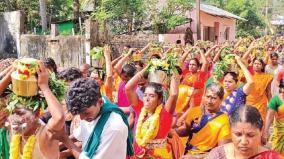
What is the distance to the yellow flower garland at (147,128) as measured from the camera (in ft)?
16.1

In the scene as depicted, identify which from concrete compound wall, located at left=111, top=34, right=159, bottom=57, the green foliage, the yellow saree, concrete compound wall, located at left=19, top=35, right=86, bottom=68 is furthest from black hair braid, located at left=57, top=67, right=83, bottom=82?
the green foliage

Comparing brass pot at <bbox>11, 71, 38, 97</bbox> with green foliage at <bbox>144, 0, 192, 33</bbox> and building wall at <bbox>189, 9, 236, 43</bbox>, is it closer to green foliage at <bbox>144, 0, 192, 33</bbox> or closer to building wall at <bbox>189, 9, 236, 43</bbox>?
green foliage at <bbox>144, 0, 192, 33</bbox>

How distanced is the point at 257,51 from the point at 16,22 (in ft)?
33.8

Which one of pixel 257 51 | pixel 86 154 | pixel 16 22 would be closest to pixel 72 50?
pixel 16 22

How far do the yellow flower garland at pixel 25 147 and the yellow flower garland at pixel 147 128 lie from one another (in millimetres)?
1664

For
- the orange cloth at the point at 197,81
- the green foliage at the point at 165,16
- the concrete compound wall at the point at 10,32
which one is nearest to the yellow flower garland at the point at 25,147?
the orange cloth at the point at 197,81

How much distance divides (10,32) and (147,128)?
14496 millimetres

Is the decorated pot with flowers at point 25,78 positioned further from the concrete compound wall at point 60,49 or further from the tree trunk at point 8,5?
the tree trunk at point 8,5

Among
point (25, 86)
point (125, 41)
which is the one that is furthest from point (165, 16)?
point (25, 86)

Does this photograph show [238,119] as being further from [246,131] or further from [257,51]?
[257,51]

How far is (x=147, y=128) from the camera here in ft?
16.2

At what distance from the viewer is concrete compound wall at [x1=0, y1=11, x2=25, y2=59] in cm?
1791

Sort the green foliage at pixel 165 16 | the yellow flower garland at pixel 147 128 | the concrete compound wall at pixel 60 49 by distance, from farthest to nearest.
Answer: the green foliage at pixel 165 16
the concrete compound wall at pixel 60 49
the yellow flower garland at pixel 147 128

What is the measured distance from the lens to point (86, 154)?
11.3ft
